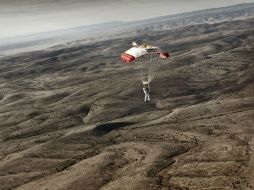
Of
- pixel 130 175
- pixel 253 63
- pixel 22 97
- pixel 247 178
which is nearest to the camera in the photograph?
pixel 247 178

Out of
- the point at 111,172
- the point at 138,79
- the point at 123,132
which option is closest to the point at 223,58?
the point at 138,79

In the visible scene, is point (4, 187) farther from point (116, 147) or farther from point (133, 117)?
point (133, 117)

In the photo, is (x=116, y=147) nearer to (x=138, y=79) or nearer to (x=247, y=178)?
(x=247, y=178)

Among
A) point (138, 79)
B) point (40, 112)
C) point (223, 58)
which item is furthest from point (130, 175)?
point (223, 58)

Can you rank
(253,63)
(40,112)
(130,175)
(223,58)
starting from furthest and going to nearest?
(223,58) < (253,63) < (40,112) < (130,175)

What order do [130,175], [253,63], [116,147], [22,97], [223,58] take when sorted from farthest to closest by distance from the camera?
[223,58] → [253,63] → [22,97] → [116,147] → [130,175]

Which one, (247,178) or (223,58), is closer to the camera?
(247,178)
